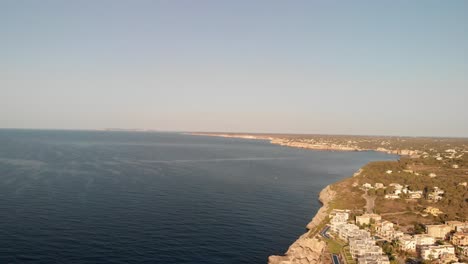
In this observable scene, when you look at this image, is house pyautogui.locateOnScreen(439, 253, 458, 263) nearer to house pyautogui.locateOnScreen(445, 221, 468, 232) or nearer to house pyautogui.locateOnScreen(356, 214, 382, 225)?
house pyautogui.locateOnScreen(445, 221, 468, 232)

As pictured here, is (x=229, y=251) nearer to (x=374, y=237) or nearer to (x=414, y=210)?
(x=374, y=237)

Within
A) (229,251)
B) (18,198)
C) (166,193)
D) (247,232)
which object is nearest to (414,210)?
(247,232)

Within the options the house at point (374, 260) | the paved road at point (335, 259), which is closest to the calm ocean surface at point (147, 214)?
the paved road at point (335, 259)

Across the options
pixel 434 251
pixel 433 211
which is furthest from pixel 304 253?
pixel 433 211

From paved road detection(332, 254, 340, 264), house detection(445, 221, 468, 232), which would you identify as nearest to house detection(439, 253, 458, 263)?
house detection(445, 221, 468, 232)

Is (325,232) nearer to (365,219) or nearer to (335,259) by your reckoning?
(335,259)

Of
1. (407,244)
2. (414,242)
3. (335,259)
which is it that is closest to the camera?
(335,259)
